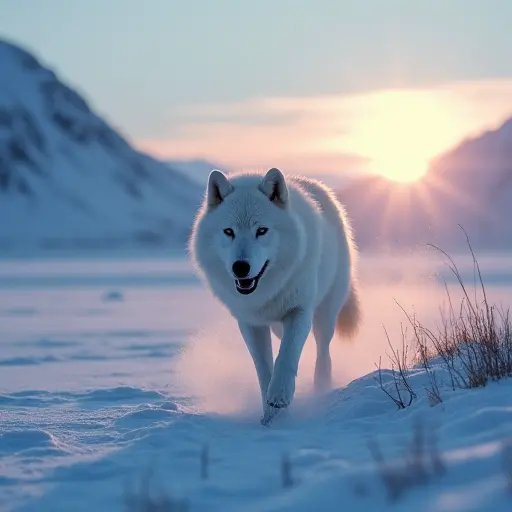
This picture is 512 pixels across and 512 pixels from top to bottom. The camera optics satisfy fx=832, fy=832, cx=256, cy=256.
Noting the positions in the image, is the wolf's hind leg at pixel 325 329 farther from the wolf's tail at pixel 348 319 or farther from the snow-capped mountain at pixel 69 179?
the snow-capped mountain at pixel 69 179

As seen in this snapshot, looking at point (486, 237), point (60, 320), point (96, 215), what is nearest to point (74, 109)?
point (96, 215)

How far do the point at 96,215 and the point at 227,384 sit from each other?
117056 millimetres

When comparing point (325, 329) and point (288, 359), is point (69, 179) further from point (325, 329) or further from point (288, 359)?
point (288, 359)

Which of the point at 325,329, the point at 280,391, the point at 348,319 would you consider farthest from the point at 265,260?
the point at 348,319

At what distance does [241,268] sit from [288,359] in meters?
0.71

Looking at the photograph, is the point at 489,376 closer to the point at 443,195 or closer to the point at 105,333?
the point at 105,333

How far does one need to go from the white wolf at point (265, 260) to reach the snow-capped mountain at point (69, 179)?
89.6 meters

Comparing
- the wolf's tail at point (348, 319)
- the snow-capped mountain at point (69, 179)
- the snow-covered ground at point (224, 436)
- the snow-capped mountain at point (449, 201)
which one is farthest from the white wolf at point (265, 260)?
the snow-capped mountain at point (69, 179)

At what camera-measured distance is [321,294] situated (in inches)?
230

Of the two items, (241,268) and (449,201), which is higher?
(449,201)

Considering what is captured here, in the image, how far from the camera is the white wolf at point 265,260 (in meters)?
4.67

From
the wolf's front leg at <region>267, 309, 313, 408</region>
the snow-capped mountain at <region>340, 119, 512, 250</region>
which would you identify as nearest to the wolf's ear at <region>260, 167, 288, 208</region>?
the wolf's front leg at <region>267, 309, 313, 408</region>

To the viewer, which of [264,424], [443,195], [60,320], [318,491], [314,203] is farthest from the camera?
[443,195]

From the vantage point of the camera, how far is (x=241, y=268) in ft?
14.6
